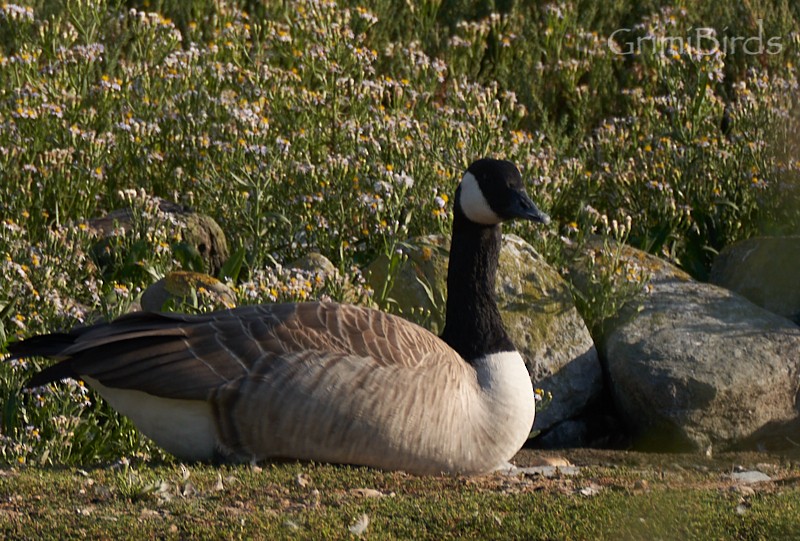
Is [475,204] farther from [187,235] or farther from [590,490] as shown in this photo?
[187,235]

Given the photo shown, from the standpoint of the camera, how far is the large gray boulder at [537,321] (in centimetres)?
861

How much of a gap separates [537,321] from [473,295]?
5.76 ft

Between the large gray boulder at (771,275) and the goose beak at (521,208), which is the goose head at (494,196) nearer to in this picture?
the goose beak at (521,208)

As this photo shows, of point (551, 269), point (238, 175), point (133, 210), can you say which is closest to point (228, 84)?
point (238, 175)

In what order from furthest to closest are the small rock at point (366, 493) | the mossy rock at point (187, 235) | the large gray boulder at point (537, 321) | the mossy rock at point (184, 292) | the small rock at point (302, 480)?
the mossy rock at point (187, 235), the large gray boulder at point (537, 321), the mossy rock at point (184, 292), the small rock at point (302, 480), the small rock at point (366, 493)

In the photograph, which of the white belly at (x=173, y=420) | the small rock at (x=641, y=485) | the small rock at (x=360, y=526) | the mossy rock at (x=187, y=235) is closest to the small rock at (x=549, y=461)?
the small rock at (x=641, y=485)

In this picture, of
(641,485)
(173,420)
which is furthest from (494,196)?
(173,420)

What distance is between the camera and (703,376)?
8.27m

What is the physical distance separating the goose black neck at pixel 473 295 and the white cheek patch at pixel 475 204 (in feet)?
0.17

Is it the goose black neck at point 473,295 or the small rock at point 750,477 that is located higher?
the goose black neck at point 473,295

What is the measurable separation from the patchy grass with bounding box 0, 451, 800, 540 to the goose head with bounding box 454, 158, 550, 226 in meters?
1.45

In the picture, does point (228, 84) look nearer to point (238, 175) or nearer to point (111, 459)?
point (238, 175)

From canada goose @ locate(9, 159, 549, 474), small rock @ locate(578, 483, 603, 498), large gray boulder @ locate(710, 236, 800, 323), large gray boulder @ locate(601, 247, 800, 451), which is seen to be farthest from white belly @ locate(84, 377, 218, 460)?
large gray boulder @ locate(710, 236, 800, 323)

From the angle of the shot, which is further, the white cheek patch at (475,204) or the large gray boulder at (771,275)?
the large gray boulder at (771,275)
